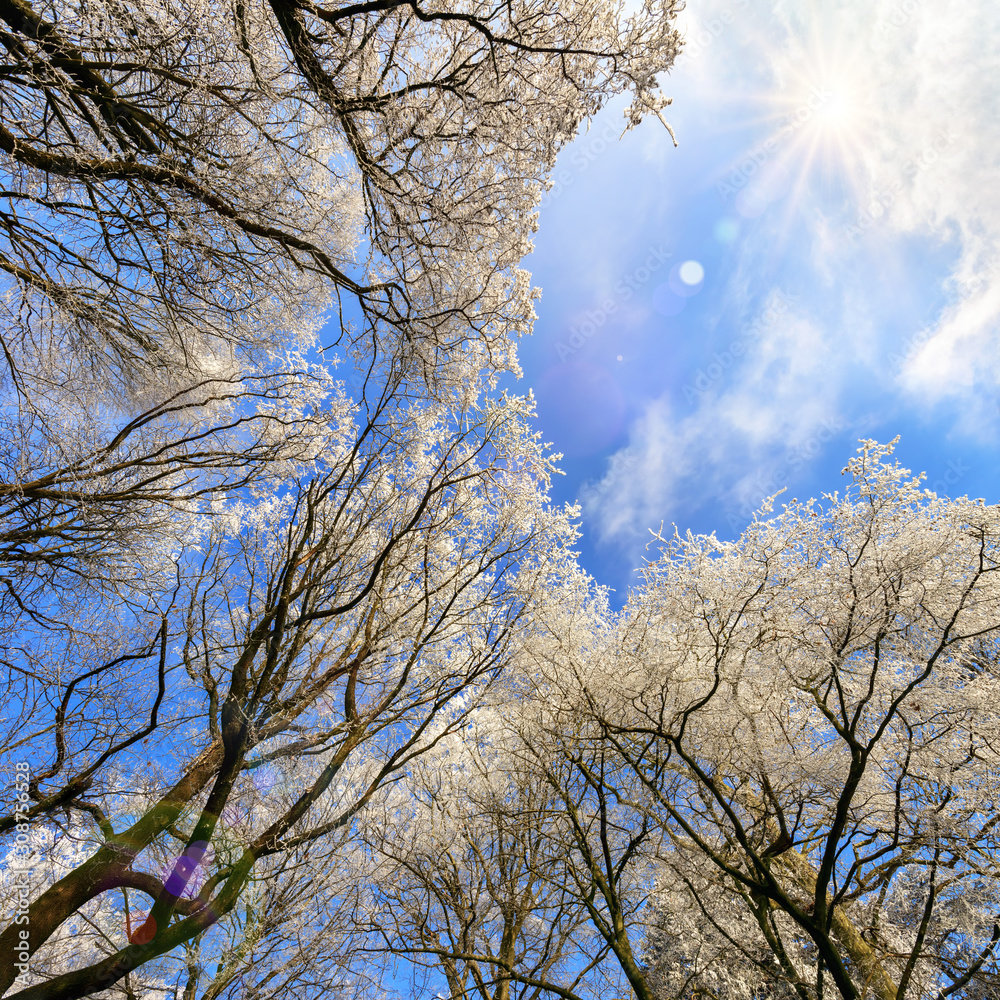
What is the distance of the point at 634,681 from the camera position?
5684 mm

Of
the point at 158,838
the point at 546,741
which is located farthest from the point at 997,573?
the point at 158,838

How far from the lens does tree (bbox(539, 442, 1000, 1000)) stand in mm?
3969

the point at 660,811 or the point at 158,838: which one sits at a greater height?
the point at 660,811

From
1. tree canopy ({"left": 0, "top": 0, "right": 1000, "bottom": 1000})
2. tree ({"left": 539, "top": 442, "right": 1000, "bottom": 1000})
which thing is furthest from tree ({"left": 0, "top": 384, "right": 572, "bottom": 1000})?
tree ({"left": 539, "top": 442, "right": 1000, "bottom": 1000})

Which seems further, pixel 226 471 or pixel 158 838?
pixel 226 471

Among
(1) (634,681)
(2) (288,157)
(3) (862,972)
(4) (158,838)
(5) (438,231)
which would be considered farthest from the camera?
(1) (634,681)

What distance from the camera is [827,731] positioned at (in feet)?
18.3

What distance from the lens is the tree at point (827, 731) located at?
397 centimetres

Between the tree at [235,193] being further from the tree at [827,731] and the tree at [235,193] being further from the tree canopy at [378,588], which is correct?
the tree at [827,731]

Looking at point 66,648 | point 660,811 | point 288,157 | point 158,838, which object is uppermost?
point 288,157

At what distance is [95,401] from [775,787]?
9060 millimetres

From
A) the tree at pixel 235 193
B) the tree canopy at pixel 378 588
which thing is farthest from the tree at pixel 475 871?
the tree at pixel 235 193

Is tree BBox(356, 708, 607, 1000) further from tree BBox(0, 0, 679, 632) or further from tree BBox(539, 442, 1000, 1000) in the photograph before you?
tree BBox(0, 0, 679, 632)

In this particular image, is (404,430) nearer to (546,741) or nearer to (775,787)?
(546,741)
